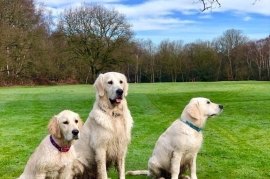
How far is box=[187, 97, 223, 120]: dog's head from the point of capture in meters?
5.88

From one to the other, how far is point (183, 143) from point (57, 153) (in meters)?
1.89

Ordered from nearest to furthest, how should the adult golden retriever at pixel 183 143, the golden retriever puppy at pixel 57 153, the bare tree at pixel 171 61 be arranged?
1. the golden retriever puppy at pixel 57 153
2. the adult golden retriever at pixel 183 143
3. the bare tree at pixel 171 61

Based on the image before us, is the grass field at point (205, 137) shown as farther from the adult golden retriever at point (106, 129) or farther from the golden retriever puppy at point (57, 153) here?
the golden retriever puppy at point (57, 153)

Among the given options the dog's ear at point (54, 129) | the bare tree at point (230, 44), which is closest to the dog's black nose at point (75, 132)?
the dog's ear at point (54, 129)

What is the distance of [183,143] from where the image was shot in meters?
5.78

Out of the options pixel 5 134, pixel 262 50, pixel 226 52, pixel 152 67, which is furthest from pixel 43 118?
pixel 262 50

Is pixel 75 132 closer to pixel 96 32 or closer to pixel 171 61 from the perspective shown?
pixel 96 32

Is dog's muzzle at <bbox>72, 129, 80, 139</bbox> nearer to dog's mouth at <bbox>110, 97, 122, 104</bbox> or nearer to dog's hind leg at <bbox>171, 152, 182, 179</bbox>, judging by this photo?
dog's mouth at <bbox>110, 97, 122, 104</bbox>

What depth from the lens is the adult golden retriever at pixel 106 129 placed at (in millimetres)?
5781

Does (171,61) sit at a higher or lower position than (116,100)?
higher

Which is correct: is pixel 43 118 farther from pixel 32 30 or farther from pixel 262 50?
pixel 262 50

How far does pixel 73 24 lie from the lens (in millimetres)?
50625

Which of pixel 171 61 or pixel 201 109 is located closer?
pixel 201 109

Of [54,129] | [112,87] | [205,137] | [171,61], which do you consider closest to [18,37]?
[171,61]
